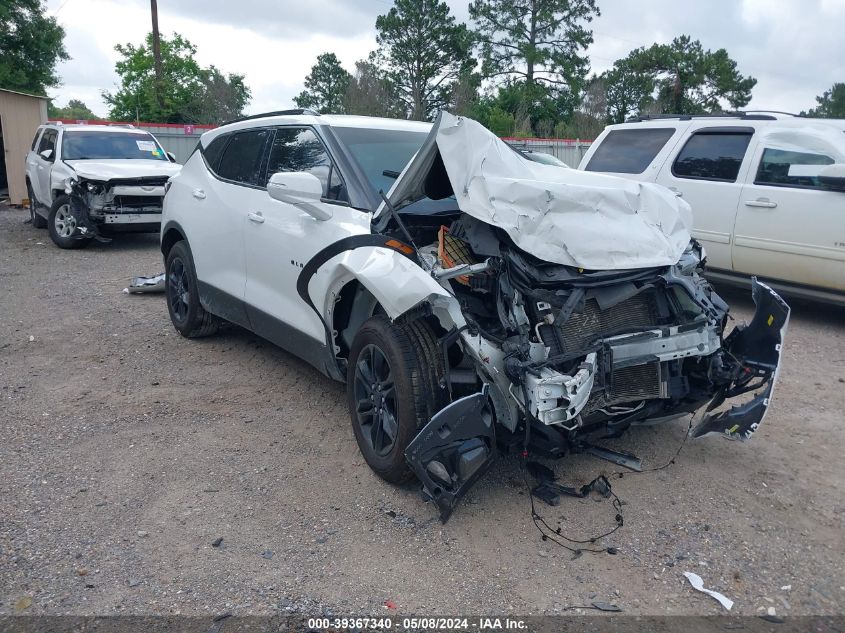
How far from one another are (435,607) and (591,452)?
1551 mm

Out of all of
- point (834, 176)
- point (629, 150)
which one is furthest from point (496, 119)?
point (834, 176)

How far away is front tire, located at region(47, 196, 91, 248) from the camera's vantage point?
1147cm

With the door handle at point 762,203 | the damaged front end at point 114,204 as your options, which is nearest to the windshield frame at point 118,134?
the damaged front end at point 114,204

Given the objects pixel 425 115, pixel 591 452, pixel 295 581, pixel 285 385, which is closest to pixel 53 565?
pixel 295 581

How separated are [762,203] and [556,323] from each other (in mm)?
4840

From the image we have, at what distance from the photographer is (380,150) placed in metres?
4.69

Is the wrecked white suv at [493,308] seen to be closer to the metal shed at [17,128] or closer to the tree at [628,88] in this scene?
the metal shed at [17,128]

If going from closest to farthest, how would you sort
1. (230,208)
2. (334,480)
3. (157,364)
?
(334,480) → (230,208) → (157,364)

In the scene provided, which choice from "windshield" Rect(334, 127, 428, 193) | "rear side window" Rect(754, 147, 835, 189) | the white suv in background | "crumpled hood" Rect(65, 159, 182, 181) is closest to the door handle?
the white suv in background

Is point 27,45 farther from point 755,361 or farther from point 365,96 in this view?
point 755,361

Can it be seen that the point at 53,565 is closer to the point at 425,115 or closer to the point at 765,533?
the point at 765,533

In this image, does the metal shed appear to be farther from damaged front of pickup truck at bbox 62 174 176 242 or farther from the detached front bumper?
the detached front bumper

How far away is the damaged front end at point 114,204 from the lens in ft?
36.0

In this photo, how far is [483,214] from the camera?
3.56m
